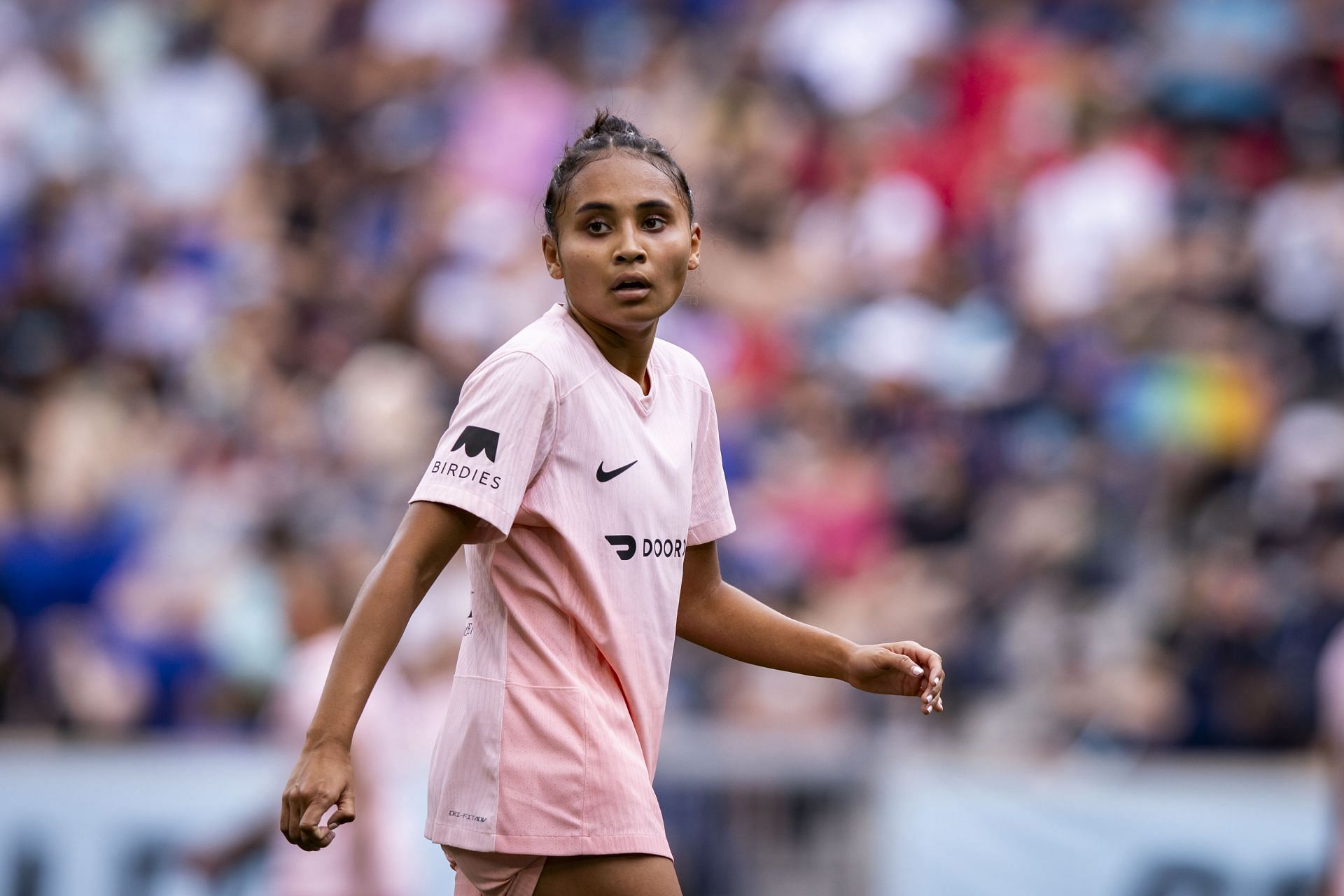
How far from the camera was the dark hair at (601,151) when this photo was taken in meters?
3.54

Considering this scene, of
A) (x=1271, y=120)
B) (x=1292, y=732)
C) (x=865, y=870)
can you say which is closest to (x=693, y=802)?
(x=865, y=870)

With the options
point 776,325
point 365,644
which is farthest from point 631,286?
point 776,325

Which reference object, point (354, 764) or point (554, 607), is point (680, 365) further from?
point (354, 764)

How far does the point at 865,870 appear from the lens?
26.2 feet

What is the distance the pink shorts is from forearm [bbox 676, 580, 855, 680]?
2.39ft

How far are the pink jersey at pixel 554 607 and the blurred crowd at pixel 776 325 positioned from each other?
13.5 ft

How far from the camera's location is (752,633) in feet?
12.9

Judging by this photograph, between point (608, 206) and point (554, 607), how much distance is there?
2.51 ft

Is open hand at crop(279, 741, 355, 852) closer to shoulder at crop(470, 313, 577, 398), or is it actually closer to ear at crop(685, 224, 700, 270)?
shoulder at crop(470, 313, 577, 398)

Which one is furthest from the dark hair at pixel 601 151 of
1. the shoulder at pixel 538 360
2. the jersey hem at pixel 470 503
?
the jersey hem at pixel 470 503

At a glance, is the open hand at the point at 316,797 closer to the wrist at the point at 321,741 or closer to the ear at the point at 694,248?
the wrist at the point at 321,741

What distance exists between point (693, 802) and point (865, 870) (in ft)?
2.65

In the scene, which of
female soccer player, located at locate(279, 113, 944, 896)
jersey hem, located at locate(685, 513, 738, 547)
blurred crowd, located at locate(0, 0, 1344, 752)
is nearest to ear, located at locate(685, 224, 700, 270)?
female soccer player, located at locate(279, 113, 944, 896)

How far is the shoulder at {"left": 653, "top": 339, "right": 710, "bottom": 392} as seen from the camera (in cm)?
380
